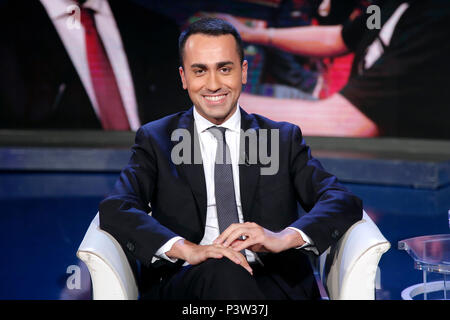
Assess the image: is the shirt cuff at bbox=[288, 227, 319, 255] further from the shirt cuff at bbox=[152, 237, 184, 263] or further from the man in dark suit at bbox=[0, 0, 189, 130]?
the man in dark suit at bbox=[0, 0, 189, 130]

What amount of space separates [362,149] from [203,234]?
15.3ft

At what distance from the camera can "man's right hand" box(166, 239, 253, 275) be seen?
1.51m

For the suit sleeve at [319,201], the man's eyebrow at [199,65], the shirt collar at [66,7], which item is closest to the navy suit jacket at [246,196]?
the suit sleeve at [319,201]

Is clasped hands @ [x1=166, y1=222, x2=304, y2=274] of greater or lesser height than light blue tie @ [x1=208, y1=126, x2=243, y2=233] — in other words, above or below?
below

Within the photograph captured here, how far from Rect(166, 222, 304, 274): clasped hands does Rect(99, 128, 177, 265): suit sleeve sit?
2.7 inches

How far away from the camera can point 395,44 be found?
6.07m

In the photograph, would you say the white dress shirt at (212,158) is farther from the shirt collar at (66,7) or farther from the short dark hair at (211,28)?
the shirt collar at (66,7)

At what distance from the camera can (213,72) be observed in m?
1.79

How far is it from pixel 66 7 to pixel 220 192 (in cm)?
555

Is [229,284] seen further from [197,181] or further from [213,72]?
[213,72]

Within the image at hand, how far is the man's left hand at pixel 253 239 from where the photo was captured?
1578 mm

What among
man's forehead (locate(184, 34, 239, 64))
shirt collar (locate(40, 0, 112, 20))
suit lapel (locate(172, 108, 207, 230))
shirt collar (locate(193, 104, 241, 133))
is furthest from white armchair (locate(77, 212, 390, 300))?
shirt collar (locate(40, 0, 112, 20))

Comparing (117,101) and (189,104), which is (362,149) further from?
(117,101)

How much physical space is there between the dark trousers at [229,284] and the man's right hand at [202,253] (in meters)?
0.01
